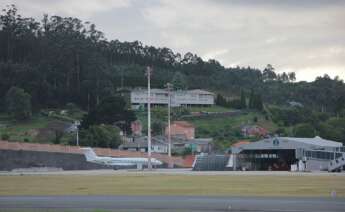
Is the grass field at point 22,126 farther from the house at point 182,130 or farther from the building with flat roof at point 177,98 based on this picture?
the building with flat roof at point 177,98

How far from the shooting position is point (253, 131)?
160250mm

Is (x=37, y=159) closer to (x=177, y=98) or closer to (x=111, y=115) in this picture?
(x=111, y=115)

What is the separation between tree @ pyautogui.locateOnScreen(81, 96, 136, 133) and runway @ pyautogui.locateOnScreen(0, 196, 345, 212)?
326 ft

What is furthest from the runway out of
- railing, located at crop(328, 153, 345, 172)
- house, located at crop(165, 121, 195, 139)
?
house, located at crop(165, 121, 195, 139)

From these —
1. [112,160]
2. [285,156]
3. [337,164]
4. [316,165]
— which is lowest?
[112,160]

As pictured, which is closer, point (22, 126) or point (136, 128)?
point (22, 126)

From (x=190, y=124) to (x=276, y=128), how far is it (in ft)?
65.2

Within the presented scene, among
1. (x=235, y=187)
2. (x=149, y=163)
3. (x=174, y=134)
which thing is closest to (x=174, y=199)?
(x=235, y=187)

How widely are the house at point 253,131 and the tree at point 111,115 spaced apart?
1008 inches

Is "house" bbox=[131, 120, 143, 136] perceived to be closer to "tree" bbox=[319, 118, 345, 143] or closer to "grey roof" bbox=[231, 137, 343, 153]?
"tree" bbox=[319, 118, 345, 143]

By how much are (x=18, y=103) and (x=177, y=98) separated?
5464 cm

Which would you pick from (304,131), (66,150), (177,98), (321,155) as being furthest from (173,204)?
(177,98)

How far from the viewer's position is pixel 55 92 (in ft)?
549

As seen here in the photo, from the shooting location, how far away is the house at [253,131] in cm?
15670
